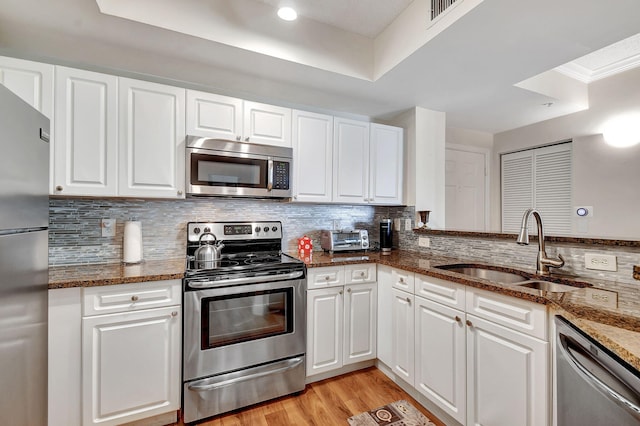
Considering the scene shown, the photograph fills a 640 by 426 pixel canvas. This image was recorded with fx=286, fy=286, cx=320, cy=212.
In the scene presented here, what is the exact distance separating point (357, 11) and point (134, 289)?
2.24 meters

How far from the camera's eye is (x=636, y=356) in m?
0.71

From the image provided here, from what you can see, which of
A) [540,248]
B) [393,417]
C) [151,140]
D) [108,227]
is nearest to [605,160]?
[540,248]

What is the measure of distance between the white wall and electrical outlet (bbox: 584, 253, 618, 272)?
1.28 meters

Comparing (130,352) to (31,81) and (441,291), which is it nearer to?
(31,81)

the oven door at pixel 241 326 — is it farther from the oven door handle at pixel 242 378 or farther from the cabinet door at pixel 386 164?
the cabinet door at pixel 386 164

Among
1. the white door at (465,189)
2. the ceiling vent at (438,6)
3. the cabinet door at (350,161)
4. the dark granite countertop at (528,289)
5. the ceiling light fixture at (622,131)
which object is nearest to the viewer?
the dark granite countertop at (528,289)

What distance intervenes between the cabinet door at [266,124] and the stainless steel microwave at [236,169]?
0.26ft

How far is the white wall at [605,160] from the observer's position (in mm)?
2648

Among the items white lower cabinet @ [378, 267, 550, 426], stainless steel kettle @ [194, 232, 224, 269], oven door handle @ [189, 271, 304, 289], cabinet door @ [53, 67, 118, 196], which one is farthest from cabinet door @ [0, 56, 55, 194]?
white lower cabinet @ [378, 267, 550, 426]

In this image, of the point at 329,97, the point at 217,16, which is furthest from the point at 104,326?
the point at 329,97

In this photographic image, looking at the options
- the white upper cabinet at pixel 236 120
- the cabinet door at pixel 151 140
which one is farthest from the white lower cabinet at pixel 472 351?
the cabinet door at pixel 151 140

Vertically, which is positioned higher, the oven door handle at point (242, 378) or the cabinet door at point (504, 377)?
the cabinet door at point (504, 377)

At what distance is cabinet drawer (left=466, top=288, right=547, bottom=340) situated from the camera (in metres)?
1.24

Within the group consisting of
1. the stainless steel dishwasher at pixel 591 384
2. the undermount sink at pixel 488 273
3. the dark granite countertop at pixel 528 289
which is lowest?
the stainless steel dishwasher at pixel 591 384
